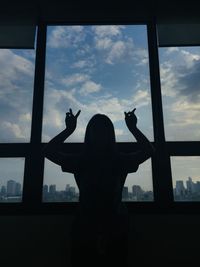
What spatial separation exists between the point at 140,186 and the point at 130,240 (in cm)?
44

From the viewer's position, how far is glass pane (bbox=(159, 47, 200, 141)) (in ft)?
7.27

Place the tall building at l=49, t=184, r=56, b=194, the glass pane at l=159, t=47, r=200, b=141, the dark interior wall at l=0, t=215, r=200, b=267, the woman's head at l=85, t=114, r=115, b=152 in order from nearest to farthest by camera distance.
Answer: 1. the woman's head at l=85, t=114, r=115, b=152
2. the dark interior wall at l=0, t=215, r=200, b=267
3. the tall building at l=49, t=184, r=56, b=194
4. the glass pane at l=159, t=47, r=200, b=141

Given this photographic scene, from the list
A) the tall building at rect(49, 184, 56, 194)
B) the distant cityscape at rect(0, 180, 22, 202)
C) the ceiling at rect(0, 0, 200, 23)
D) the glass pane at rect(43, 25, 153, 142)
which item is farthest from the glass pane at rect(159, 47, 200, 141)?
the distant cityscape at rect(0, 180, 22, 202)

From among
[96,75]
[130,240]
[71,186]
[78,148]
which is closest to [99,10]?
[96,75]

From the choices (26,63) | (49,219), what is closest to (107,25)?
→ (26,63)

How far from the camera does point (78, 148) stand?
2.11 m

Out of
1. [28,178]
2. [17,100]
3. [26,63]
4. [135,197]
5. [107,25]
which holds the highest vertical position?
[107,25]

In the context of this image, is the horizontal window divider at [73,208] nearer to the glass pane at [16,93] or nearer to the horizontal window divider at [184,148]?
the horizontal window divider at [184,148]

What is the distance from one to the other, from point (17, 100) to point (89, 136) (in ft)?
3.99

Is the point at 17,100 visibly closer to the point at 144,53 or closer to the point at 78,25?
the point at 78,25

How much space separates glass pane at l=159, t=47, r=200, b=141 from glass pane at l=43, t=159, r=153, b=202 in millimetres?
427

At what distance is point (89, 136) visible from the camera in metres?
1.40

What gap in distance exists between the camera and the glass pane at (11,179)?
208 centimetres

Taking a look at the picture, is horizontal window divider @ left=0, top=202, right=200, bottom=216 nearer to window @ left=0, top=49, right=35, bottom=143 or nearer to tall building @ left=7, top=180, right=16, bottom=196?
tall building @ left=7, top=180, right=16, bottom=196
